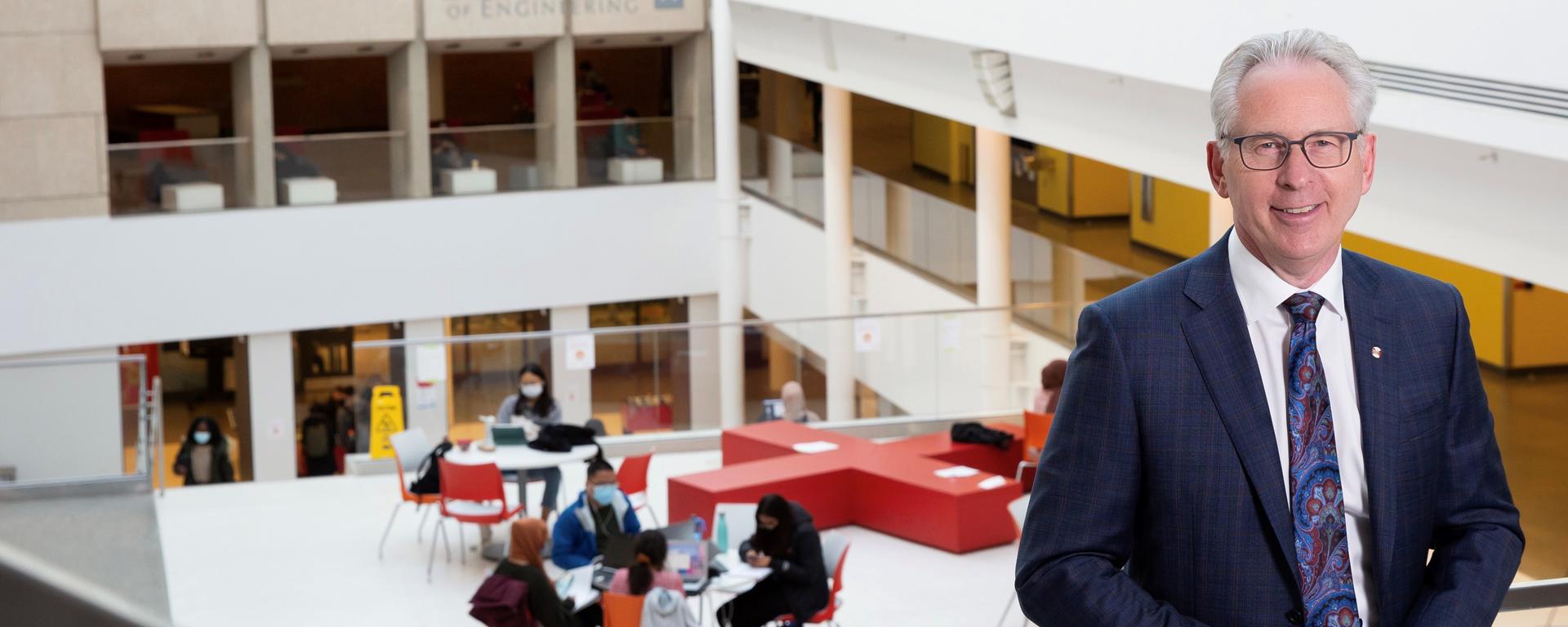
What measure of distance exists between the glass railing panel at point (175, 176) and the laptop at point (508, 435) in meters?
9.71

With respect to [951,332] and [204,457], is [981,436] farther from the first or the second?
[204,457]

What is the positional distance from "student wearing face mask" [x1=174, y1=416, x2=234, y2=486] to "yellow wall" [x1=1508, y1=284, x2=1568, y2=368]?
43.8ft

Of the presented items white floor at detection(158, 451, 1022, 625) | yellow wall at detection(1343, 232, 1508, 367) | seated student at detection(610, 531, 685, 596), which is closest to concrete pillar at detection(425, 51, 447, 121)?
white floor at detection(158, 451, 1022, 625)

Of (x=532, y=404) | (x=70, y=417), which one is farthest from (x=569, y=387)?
(x=70, y=417)

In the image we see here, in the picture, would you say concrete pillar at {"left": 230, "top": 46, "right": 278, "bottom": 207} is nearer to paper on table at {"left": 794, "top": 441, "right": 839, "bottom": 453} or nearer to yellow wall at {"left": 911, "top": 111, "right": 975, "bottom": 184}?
paper on table at {"left": 794, "top": 441, "right": 839, "bottom": 453}

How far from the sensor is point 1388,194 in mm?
10430

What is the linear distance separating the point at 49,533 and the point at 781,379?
662 centimetres

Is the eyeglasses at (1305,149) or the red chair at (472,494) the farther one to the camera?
the red chair at (472,494)

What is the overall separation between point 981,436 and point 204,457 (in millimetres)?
7732

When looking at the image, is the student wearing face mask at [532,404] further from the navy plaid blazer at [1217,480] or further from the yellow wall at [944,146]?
the yellow wall at [944,146]

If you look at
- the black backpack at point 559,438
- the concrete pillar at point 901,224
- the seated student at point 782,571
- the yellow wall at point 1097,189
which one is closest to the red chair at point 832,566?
the seated student at point 782,571

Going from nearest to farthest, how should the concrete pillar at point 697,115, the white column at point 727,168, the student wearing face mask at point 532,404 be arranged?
the student wearing face mask at point 532,404 < the white column at point 727,168 < the concrete pillar at point 697,115

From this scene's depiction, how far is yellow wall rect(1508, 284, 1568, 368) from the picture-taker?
1750 cm

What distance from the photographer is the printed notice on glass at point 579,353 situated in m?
15.1
